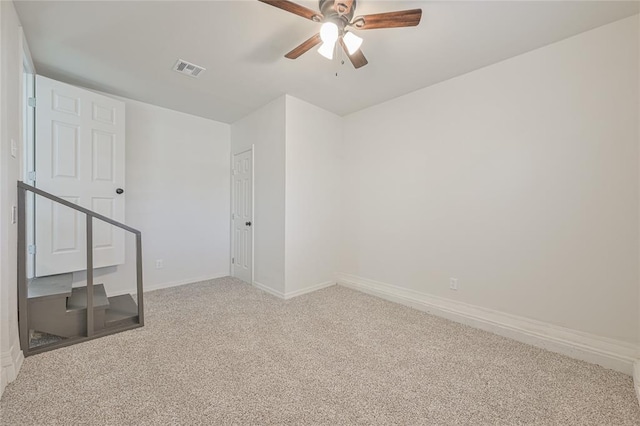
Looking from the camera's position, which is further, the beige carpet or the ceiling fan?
the ceiling fan

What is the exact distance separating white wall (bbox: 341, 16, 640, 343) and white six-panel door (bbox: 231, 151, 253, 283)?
1.90m

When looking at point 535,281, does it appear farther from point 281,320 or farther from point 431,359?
point 281,320

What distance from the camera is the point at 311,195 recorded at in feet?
11.9

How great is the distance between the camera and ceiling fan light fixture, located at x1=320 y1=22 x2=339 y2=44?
5.70 feet

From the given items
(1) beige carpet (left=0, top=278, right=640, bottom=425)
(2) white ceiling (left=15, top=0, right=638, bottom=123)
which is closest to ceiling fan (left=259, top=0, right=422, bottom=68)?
(2) white ceiling (left=15, top=0, right=638, bottom=123)

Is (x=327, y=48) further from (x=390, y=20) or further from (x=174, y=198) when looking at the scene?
(x=174, y=198)

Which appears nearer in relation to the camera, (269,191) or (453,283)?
(453,283)

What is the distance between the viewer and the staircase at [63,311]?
6.88 feet

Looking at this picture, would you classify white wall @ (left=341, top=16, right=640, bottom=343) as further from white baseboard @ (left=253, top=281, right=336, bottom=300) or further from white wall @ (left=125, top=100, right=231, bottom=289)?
white wall @ (left=125, top=100, right=231, bottom=289)

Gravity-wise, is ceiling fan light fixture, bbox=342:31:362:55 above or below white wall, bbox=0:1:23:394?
above

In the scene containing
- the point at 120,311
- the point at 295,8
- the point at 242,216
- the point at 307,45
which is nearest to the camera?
the point at 295,8

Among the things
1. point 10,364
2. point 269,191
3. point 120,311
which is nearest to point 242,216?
point 269,191

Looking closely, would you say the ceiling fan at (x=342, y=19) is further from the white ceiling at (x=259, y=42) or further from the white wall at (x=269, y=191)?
the white wall at (x=269, y=191)

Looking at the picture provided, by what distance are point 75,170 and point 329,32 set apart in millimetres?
2845
